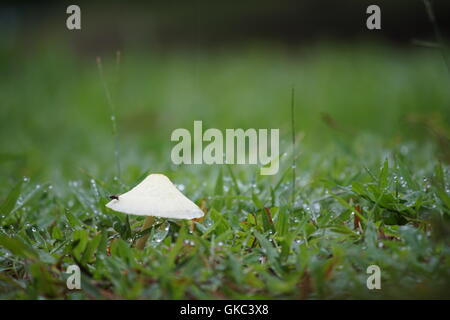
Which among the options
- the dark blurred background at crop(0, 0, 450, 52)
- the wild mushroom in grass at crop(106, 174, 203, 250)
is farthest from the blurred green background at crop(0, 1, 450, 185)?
the wild mushroom in grass at crop(106, 174, 203, 250)

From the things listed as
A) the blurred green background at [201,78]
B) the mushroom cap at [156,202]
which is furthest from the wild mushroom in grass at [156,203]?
the blurred green background at [201,78]

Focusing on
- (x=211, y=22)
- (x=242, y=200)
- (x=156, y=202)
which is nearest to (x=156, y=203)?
(x=156, y=202)

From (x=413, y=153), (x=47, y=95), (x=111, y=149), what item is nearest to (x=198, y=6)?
(x=47, y=95)

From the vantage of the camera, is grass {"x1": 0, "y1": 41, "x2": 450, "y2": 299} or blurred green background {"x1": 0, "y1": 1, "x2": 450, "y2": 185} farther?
blurred green background {"x1": 0, "y1": 1, "x2": 450, "y2": 185}

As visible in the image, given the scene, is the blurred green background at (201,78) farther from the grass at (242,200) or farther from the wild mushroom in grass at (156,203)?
the wild mushroom in grass at (156,203)

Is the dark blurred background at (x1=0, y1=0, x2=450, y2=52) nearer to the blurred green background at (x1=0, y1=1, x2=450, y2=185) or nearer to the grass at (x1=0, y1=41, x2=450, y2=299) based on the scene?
the blurred green background at (x1=0, y1=1, x2=450, y2=185)

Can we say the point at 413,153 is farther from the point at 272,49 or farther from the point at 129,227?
the point at 272,49
